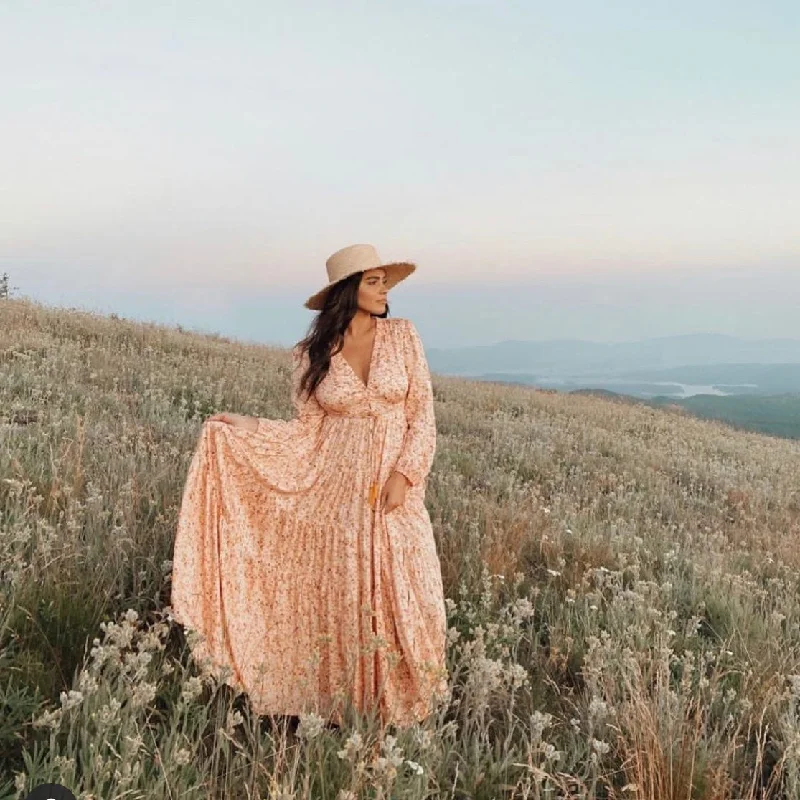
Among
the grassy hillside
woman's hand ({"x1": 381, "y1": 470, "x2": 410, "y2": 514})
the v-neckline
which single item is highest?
the v-neckline

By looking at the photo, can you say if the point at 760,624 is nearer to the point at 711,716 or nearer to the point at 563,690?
the point at 711,716

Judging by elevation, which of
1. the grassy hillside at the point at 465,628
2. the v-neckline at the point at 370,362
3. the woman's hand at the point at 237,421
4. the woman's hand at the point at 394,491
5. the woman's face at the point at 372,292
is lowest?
the grassy hillside at the point at 465,628

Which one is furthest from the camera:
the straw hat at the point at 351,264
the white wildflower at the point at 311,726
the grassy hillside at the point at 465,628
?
the straw hat at the point at 351,264

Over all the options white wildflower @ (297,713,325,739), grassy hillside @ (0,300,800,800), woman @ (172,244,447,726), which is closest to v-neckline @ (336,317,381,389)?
woman @ (172,244,447,726)

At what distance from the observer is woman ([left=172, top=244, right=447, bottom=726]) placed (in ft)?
12.1

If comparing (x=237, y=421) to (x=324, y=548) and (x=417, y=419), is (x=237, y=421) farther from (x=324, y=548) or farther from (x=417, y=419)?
(x=417, y=419)

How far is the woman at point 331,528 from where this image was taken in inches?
145

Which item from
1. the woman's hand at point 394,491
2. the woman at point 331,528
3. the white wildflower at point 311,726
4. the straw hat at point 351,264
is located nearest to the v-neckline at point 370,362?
the woman at point 331,528

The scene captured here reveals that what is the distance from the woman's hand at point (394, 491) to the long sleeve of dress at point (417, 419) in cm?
3

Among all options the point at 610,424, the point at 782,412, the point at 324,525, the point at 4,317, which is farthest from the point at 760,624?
the point at 782,412

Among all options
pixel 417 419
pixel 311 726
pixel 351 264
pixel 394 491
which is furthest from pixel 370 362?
pixel 311 726

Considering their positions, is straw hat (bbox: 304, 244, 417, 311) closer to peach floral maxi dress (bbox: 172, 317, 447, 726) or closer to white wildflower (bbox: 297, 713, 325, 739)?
peach floral maxi dress (bbox: 172, 317, 447, 726)

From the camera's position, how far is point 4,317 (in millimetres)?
13234

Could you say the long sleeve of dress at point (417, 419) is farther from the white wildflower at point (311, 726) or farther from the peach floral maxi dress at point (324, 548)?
the white wildflower at point (311, 726)
